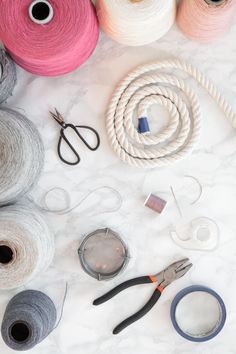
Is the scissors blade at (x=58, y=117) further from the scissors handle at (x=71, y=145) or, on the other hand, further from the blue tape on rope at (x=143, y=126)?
the blue tape on rope at (x=143, y=126)

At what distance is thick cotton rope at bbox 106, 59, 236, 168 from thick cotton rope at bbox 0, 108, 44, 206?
0.59 feet

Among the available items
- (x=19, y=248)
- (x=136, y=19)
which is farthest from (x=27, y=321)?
(x=136, y=19)

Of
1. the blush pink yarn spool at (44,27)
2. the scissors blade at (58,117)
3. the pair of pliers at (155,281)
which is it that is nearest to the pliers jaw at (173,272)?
the pair of pliers at (155,281)

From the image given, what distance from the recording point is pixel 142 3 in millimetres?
1067

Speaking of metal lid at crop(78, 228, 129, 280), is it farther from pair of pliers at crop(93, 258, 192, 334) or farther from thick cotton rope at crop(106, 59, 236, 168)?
thick cotton rope at crop(106, 59, 236, 168)

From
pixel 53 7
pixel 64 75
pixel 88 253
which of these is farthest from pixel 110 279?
pixel 53 7

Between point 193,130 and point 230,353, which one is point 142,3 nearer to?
point 193,130

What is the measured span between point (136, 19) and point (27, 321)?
61cm

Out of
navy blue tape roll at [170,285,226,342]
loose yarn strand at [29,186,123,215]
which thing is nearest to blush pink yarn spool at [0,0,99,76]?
loose yarn strand at [29,186,123,215]

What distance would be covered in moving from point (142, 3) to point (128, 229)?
1.52 ft

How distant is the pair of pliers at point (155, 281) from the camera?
1.20m

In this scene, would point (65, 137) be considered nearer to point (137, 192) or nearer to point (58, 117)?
point (58, 117)

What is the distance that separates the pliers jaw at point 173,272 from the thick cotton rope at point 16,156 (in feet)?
1.11

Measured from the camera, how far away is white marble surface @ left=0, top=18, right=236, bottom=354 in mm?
1208
